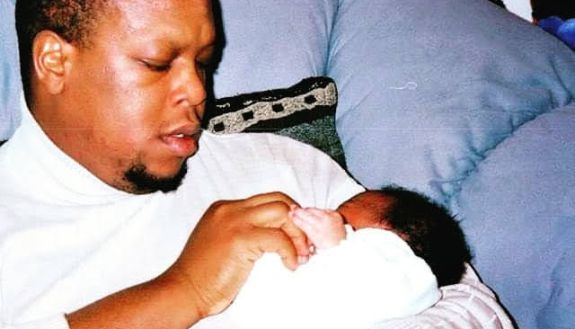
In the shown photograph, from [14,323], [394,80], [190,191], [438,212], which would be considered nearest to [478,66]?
[394,80]

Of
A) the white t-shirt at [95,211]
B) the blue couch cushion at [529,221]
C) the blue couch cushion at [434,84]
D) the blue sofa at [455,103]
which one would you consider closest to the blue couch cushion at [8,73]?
the blue sofa at [455,103]

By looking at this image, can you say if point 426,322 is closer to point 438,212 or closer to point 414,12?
point 438,212

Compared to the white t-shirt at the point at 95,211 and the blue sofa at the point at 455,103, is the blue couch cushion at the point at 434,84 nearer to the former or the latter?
the blue sofa at the point at 455,103

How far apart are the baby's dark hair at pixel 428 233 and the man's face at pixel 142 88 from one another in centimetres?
38

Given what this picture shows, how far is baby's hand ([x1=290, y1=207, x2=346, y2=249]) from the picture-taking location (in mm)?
1182

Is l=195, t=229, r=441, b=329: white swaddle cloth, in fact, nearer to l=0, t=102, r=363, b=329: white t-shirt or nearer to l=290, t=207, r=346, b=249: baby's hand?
l=290, t=207, r=346, b=249: baby's hand

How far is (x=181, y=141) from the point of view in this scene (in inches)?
51.3

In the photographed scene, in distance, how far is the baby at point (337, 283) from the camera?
1144 millimetres

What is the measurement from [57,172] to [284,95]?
0.51 meters

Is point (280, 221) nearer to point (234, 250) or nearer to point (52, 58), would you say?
point (234, 250)

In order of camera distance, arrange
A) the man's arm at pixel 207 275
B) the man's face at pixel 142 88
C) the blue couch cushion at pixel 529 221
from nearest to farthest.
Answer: the man's arm at pixel 207 275 < the man's face at pixel 142 88 < the blue couch cushion at pixel 529 221

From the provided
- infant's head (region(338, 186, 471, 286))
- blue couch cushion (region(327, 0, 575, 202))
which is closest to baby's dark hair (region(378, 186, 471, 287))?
infant's head (region(338, 186, 471, 286))

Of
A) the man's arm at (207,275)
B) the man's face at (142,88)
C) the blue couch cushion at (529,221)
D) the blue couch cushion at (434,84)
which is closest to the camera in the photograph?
the man's arm at (207,275)

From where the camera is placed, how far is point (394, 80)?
1.78 m
